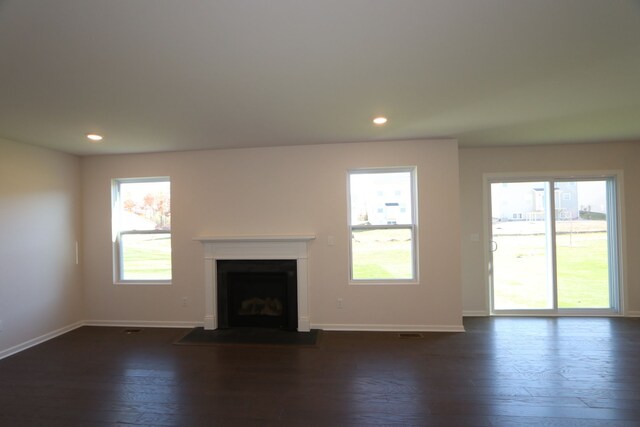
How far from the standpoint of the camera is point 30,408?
2.38 metres

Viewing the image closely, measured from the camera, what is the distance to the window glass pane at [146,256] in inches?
171

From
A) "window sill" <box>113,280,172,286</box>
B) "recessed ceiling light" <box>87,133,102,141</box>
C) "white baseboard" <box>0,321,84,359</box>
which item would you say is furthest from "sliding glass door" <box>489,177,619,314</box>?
"white baseboard" <box>0,321,84,359</box>

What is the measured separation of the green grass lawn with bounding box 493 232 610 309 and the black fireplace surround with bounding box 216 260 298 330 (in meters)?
3.07

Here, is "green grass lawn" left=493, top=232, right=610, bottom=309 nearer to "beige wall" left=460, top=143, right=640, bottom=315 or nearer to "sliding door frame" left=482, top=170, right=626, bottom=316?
"sliding door frame" left=482, top=170, right=626, bottom=316

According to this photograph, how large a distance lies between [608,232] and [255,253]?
16.9 ft

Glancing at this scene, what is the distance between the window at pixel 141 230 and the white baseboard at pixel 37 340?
0.81 metres

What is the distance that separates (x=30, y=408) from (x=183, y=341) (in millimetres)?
1417

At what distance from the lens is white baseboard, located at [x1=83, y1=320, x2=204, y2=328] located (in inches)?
164

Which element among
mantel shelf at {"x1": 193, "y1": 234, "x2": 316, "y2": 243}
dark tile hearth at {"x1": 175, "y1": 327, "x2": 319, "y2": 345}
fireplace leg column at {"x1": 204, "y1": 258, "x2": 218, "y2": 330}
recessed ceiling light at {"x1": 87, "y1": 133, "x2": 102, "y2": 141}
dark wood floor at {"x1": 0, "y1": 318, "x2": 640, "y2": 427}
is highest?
recessed ceiling light at {"x1": 87, "y1": 133, "x2": 102, "y2": 141}

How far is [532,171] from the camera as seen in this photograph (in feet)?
14.4

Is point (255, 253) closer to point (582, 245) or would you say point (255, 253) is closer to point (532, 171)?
point (532, 171)

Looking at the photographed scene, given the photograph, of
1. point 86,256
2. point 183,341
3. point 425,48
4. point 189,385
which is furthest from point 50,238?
point 425,48

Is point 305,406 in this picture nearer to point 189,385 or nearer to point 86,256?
point 189,385

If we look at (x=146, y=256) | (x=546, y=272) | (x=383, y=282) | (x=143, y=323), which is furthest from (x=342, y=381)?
(x=546, y=272)
